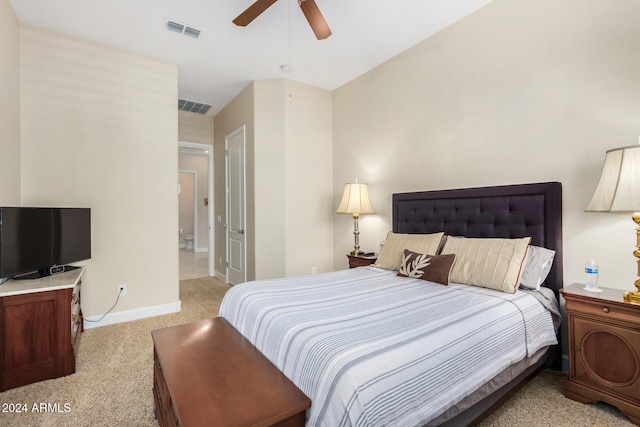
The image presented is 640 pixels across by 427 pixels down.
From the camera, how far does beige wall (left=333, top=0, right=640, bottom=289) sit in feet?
6.56

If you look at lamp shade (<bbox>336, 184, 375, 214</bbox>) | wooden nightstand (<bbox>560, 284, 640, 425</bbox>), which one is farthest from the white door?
wooden nightstand (<bbox>560, 284, 640, 425</bbox>)

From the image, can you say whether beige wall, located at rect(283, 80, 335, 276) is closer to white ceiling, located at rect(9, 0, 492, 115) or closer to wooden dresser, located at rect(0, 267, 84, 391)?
white ceiling, located at rect(9, 0, 492, 115)

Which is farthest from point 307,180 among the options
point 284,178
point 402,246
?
point 402,246

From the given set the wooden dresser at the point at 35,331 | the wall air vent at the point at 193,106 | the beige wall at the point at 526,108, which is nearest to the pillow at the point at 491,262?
the beige wall at the point at 526,108

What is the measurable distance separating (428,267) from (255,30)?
2.76 m

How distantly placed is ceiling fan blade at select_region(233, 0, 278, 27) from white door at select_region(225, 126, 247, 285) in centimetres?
222

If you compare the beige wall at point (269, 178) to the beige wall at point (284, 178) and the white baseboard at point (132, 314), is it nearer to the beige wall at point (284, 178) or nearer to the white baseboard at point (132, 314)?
the beige wall at point (284, 178)

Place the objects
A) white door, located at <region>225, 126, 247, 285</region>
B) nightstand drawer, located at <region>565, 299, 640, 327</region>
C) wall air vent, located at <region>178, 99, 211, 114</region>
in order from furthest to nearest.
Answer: wall air vent, located at <region>178, 99, 211, 114</region>, white door, located at <region>225, 126, 247, 285</region>, nightstand drawer, located at <region>565, 299, 640, 327</region>

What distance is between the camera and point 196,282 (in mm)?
5094

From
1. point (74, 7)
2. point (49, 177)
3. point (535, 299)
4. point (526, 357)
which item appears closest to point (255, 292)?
point (526, 357)

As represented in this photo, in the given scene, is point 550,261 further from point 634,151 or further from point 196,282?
point 196,282

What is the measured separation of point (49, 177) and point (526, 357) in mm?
4162

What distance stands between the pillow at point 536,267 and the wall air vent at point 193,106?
4.90 metres

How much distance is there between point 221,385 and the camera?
4.00ft
